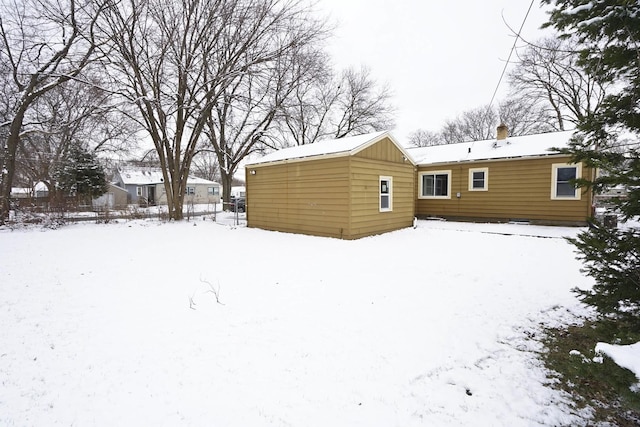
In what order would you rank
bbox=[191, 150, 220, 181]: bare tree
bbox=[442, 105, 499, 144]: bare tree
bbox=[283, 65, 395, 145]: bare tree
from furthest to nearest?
bbox=[191, 150, 220, 181]: bare tree
bbox=[442, 105, 499, 144]: bare tree
bbox=[283, 65, 395, 145]: bare tree

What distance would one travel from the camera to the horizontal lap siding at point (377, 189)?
9180 millimetres

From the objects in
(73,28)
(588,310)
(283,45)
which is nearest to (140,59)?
(73,28)

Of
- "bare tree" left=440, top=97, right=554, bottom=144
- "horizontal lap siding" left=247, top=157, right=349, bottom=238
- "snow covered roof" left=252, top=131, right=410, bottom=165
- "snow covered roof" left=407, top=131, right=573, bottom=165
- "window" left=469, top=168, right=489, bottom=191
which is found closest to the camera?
"snow covered roof" left=252, top=131, right=410, bottom=165

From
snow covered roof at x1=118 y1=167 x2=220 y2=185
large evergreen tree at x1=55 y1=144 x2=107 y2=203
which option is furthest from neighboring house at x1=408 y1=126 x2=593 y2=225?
snow covered roof at x1=118 y1=167 x2=220 y2=185

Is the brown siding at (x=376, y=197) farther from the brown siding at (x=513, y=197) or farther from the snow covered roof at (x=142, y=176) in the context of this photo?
the snow covered roof at (x=142, y=176)

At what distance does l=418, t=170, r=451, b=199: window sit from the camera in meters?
14.0

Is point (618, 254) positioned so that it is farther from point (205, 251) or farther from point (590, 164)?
point (205, 251)

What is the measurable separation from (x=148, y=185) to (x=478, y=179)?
34164 millimetres

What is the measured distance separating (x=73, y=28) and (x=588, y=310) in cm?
1801

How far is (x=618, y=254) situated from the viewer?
243 cm

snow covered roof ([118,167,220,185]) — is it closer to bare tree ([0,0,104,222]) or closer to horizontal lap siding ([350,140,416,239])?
bare tree ([0,0,104,222])

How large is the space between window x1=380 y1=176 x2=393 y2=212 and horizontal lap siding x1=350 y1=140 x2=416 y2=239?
156 mm

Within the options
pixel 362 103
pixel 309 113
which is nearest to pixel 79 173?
pixel 309 113

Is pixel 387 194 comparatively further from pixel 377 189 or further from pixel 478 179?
pixel 478 179
